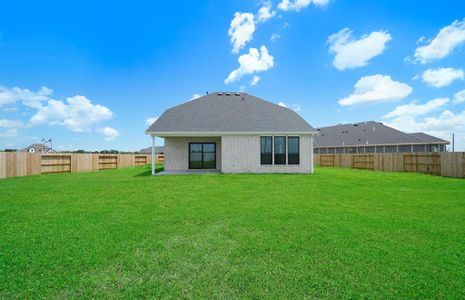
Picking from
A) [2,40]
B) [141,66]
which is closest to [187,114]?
[141,66]

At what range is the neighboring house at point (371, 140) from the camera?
1105 inches

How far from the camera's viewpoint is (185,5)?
13.5 m

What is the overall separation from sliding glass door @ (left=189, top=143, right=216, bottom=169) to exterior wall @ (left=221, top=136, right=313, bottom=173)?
2294mm

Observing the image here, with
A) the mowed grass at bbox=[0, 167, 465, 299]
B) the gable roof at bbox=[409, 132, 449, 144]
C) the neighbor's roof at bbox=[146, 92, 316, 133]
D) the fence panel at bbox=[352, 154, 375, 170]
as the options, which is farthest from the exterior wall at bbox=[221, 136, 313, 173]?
the gable roof at bbox=[409, 132, 449, 144]

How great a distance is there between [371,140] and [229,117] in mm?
25069

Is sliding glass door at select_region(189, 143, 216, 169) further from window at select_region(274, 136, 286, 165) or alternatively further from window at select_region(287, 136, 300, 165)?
window at select_region(287, 136, 300, 165)

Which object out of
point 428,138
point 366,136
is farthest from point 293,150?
point 428,138

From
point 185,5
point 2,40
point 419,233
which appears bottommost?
point 419,233

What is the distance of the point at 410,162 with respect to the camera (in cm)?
1727

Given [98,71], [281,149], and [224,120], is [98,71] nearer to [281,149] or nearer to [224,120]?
[224,120]

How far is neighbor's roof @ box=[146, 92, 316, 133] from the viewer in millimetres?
15219

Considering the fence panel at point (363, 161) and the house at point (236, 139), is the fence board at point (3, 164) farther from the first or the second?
the fence panel at point (363, 161)

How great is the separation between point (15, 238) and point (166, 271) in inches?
132

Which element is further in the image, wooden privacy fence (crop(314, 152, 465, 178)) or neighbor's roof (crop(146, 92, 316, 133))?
neighbor's roof (crop(146, 92, 316, 133))
